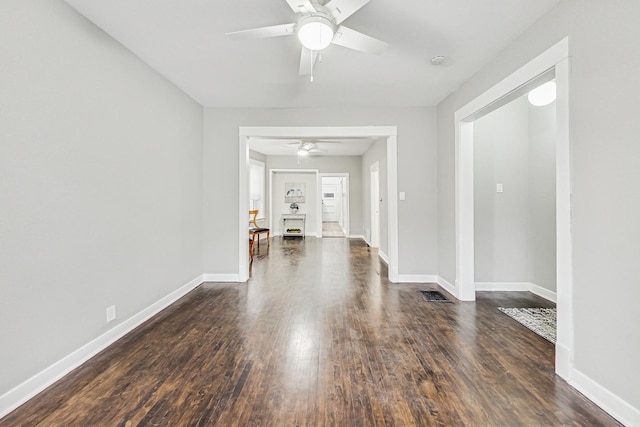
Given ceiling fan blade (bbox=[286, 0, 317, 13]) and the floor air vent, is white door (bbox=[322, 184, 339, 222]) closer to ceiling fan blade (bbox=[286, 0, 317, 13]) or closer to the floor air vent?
the floor air vent

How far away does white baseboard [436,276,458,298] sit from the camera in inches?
Result: 136

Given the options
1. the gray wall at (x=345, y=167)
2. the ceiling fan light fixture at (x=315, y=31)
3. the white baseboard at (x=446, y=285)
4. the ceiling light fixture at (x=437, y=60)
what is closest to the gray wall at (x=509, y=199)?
the white baseboard at (x=446, y=285)

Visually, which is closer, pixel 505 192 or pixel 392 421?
pixel 392 421

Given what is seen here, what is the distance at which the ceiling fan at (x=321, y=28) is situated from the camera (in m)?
1.65

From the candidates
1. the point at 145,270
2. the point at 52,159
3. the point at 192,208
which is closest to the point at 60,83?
the point at 52,159

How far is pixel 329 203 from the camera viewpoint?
15.0 meters

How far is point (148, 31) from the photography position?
2.22m

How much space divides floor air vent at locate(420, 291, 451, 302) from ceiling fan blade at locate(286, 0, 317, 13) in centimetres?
300

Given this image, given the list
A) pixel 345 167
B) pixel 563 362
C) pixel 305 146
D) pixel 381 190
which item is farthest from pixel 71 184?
pixel 345 167

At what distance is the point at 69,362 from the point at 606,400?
10.4 feet

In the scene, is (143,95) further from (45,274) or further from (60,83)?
(45,274)

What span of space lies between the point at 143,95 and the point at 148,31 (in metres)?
0.66

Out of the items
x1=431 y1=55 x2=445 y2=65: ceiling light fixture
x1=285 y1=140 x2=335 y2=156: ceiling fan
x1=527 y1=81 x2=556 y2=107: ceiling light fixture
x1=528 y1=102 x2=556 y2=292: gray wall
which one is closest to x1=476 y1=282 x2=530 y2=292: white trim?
x1=528 y1=102 x2=556 y2=292: gray wall

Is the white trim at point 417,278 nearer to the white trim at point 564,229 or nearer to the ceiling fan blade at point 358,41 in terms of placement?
the white trim at point 564,229
